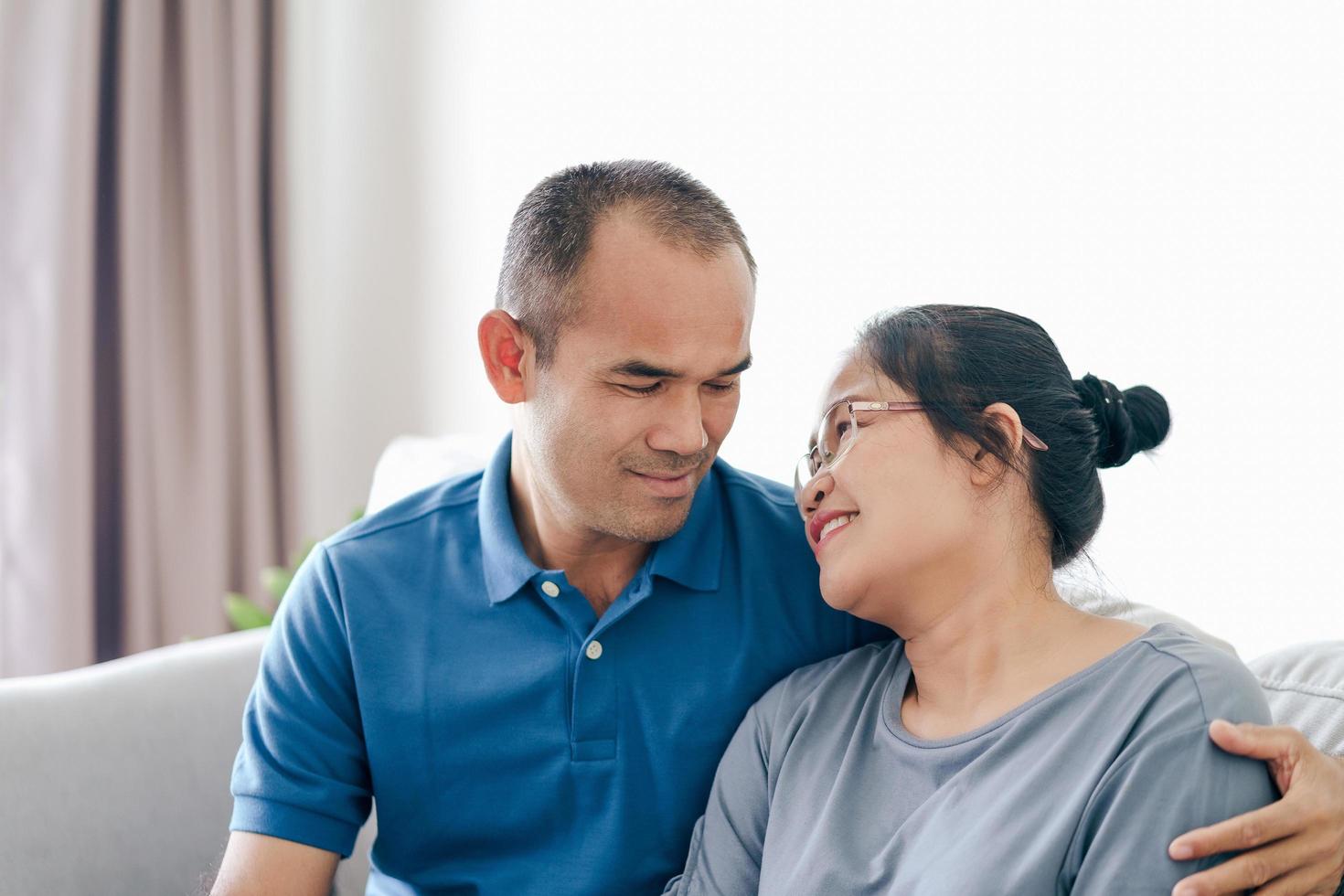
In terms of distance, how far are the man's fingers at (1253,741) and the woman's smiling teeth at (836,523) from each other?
0.43 metres

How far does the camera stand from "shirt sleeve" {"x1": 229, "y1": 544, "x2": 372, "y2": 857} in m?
1.49

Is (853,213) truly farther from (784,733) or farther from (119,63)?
(119,63)

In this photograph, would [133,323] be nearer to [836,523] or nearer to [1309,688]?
[836,523]

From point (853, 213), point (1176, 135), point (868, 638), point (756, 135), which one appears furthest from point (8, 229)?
point (1176, 135)

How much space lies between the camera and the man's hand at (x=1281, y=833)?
1.01 meters

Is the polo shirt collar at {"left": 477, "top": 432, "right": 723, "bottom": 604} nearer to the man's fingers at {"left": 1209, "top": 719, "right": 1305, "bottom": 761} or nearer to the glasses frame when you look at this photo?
the glasses frame

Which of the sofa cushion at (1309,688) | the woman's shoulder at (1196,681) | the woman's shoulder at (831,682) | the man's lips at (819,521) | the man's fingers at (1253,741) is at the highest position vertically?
the man's lips at (819,521)

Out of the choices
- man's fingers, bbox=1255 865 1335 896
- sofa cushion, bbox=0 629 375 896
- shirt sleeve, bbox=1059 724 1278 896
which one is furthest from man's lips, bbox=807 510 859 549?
sofa cushion, bbox=0 629 375 896

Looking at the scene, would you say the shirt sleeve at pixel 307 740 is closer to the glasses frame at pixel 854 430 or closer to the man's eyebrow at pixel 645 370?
the man's eyebrow at pixel 645 370

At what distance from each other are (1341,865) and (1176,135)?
3.44ft

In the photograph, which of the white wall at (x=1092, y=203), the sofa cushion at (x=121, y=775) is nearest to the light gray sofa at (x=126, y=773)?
the sofa cushion at (x=121, y=775)

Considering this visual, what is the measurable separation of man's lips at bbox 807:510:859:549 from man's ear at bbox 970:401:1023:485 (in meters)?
0.14

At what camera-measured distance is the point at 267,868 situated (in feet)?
4.82

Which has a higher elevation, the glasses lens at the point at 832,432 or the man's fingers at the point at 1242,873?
the glasses lens at the point at 832,432
